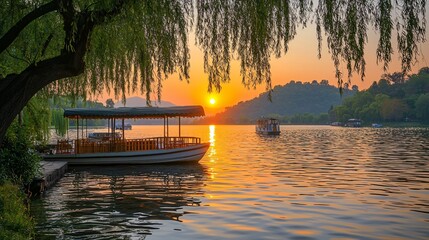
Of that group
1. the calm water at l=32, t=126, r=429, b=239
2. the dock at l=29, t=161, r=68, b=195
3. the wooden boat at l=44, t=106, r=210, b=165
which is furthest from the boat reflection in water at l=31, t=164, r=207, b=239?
the wooden boat at l=44, t=106, r=210, b=165

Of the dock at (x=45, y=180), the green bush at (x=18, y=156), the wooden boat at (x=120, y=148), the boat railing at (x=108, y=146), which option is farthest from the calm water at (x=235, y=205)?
the boat railing at (x=108, y=146)

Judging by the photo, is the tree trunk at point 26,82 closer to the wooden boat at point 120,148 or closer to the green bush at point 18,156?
the green bush at point 18,156

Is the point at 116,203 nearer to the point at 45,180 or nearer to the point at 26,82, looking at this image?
the point at 45,180

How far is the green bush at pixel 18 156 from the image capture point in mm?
16297

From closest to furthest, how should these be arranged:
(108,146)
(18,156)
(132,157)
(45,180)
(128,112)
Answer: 1. (18,156)
2. (45,180)
3. (128,112)
4. (132,157)
5. (108,146)

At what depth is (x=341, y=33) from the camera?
8.15 meters

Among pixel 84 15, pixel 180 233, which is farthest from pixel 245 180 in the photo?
pixel 84 15

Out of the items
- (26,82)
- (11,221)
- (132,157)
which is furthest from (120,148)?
(26,82)

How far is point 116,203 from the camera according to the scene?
58.9 ft

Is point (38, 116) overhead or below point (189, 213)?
overhead

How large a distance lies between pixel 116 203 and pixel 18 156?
11.9ft

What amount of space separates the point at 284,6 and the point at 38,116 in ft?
50.2

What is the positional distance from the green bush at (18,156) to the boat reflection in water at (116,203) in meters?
1.09

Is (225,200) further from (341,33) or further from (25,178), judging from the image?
(341,33)
